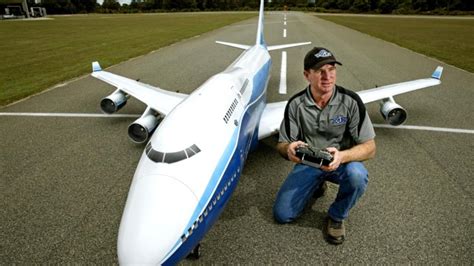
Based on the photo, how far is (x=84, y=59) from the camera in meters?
19.7

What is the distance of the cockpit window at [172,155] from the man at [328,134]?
1.41 meters

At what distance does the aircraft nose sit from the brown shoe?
2.35 meters

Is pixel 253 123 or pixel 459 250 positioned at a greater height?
pixel 253 123

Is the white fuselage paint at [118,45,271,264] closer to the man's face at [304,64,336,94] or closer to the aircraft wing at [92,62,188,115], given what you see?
the man's face at [304,64,336,94]

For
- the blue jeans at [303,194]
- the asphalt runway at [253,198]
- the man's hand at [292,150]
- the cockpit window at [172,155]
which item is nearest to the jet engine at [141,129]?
the asphalt runway at [253,198]

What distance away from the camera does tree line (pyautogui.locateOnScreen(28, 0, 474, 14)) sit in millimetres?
93000

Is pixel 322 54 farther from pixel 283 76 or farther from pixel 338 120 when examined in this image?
pixel 283 76

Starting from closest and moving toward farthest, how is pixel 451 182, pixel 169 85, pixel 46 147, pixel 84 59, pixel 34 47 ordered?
pixel 451 182, pixel 46 147, pixel 169 85, pixel 84 59, pixel 34 47

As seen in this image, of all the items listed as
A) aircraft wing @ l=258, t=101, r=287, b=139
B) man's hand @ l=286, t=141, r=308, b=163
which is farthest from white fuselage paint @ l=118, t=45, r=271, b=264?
aircraft wing @ l=258, t=101, r=287, b=139

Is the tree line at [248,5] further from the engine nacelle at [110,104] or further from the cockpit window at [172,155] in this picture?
the cockpit window at [172,155]

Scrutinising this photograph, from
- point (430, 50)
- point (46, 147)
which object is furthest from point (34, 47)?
point (430, 50)

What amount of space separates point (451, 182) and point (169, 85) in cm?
1091

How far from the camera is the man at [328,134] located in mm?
4441

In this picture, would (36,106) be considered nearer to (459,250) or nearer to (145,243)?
(145,243)
